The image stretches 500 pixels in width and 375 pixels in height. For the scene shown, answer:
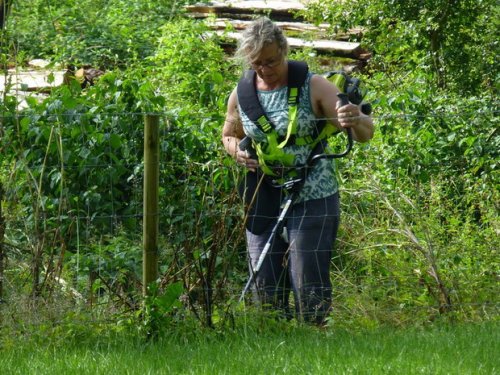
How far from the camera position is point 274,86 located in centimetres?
668

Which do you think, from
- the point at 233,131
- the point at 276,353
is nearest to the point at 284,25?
the point at 233,131

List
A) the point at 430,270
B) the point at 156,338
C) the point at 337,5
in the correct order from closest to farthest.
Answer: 1. the point at 156,338
2. the point at 430,270
3. the point at 337,5

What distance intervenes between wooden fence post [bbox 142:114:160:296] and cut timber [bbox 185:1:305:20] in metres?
12.1

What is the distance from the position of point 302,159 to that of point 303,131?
0.17m

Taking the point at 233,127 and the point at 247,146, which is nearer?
the point at 247,146

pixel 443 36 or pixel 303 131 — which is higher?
pixel 303 131

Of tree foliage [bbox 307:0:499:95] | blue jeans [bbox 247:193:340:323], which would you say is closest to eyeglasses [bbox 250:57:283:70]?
blue jeans [bbox 247:193:340:323]

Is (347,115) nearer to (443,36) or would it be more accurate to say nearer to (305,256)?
(305,256)

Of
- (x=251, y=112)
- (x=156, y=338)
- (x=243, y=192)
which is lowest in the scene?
(x=156, y=338)

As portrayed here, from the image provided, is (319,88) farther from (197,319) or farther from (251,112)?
(197,319)

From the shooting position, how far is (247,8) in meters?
18.9

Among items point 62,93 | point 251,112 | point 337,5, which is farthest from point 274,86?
point 337,5

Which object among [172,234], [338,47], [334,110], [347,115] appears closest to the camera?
[347,115]

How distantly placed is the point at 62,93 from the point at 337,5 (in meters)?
5.43
